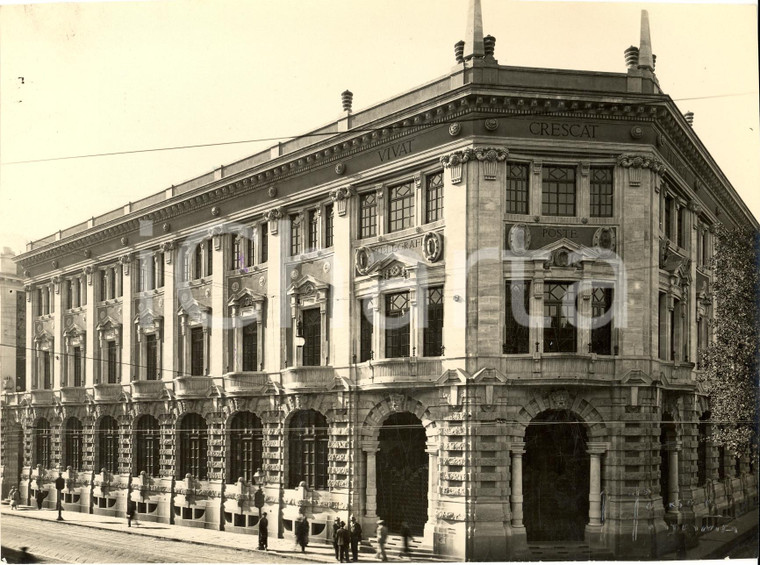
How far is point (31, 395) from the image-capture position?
30.0 metres

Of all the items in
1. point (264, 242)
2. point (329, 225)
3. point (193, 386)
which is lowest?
point (193, 386)

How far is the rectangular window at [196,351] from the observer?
97.8 ft

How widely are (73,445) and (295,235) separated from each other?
11.7m

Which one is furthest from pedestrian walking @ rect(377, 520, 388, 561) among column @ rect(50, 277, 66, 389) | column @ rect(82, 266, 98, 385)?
column @ rect(50, 277, 66, 389)

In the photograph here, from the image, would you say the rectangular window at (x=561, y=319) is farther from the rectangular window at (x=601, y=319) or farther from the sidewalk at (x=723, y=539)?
the sidewalk at (x=723, y=539)

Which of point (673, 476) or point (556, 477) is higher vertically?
point (556, 477)

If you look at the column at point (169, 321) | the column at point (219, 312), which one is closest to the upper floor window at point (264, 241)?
the column at point (219, 312)

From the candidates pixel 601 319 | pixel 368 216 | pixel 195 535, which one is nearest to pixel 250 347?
pixel 195 535

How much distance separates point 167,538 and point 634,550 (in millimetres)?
13611

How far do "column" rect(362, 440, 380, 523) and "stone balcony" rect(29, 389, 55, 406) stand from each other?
1230 cm

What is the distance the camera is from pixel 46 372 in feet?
101

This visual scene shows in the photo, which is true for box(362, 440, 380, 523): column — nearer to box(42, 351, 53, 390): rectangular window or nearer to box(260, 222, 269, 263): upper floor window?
box(260, 222, 269, 263): upper floor window

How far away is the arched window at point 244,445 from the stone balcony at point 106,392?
4992 millimetres

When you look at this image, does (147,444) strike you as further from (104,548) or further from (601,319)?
(601,319)
